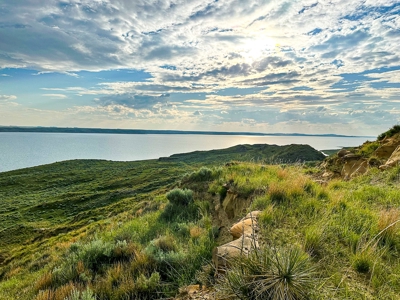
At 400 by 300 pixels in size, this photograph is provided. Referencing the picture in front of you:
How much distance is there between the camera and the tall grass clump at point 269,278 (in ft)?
8.11

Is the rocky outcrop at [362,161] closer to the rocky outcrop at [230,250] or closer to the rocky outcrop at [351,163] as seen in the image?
the rocky outcrop at [351,163]

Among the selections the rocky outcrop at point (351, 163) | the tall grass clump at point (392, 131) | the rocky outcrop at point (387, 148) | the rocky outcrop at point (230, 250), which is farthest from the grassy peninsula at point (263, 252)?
the tall grass clump at point (392, 131)

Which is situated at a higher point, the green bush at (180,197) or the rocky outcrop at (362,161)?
the rocky outcrop at (362,161)

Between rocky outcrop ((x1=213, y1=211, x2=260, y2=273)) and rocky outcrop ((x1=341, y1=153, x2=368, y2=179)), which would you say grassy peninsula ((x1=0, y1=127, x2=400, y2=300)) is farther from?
rocky outcrop ((x1=341, y1=153, x2=368, y2=179))

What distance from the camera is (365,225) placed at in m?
4.22

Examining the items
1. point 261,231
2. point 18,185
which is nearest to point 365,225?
point 261,231

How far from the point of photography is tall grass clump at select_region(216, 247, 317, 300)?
2.47m

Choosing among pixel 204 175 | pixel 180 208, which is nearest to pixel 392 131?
pixel 204 175

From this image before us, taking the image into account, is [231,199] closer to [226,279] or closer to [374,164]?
[226,279]

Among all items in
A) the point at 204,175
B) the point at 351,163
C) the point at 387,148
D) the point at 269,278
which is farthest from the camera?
the point at 351,163

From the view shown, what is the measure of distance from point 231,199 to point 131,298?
15.8 feet

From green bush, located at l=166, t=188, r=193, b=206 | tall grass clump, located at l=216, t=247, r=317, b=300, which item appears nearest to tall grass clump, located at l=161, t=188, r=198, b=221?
green bush, located at l=166, t=188, r=193, b=206

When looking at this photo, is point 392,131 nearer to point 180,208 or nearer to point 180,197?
point 180,197

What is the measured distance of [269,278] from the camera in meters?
2.54
